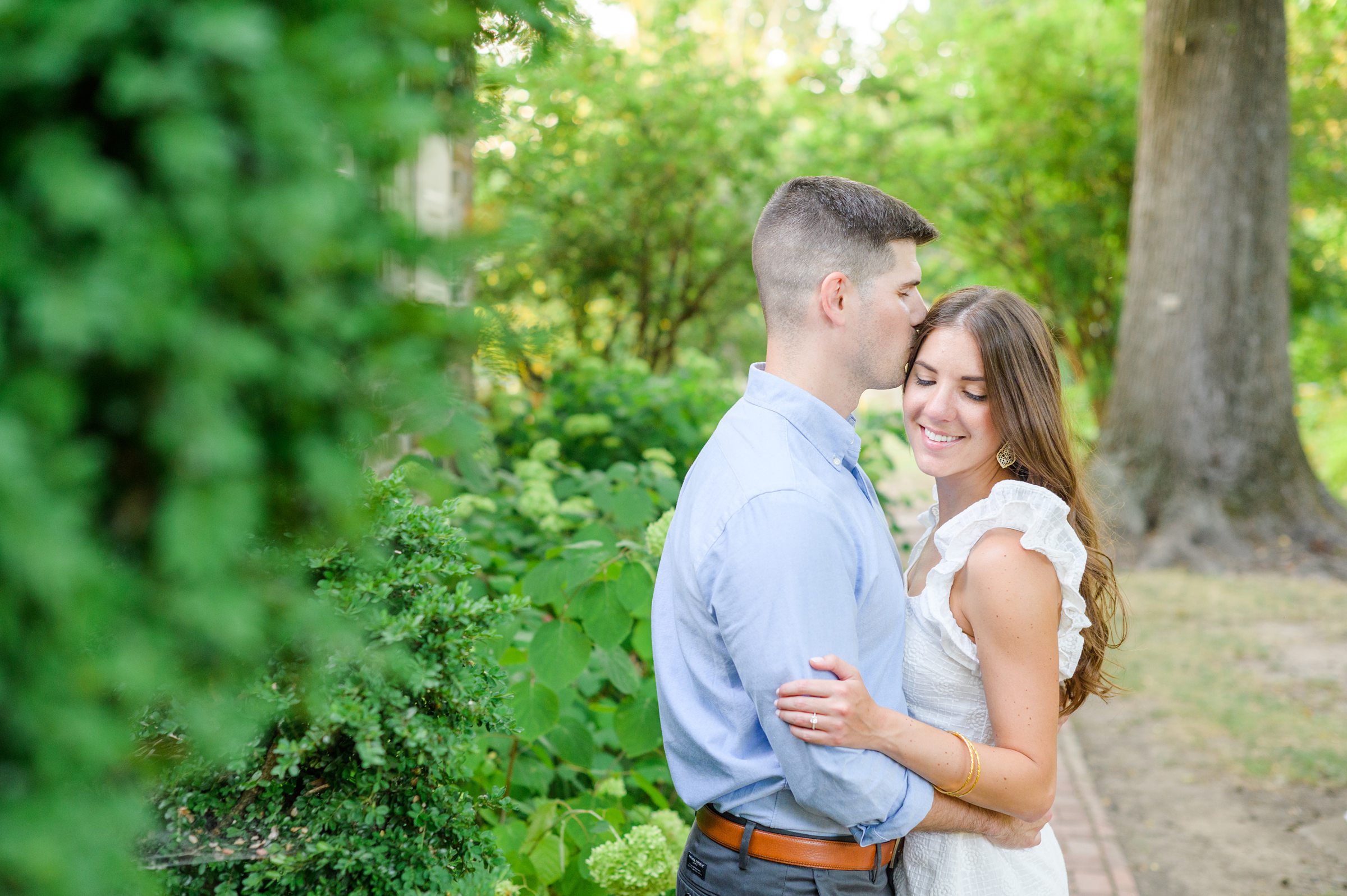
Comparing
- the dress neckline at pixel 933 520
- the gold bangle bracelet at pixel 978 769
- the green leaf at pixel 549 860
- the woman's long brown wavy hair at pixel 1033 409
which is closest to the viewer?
the gold bangle bracelet at pixel 978 769

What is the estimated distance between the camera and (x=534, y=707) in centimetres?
259

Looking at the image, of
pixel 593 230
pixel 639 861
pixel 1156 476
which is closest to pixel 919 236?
pixel 639 861

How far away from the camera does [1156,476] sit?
1024cm

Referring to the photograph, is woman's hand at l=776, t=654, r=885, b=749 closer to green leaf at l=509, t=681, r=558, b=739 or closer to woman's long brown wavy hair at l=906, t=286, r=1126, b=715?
woman's long brown wavy hair at l=906, t=286, r=1126, b=715

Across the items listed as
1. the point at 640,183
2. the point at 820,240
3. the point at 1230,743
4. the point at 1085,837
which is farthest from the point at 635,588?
the point at 640,183

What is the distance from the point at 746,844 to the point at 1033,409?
3.96 feet

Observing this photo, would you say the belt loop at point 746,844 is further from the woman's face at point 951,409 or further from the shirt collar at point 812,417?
the woman's face at point 951,409

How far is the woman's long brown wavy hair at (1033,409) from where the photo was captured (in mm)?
2367

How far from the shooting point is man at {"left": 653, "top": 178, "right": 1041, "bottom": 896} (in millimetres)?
1778

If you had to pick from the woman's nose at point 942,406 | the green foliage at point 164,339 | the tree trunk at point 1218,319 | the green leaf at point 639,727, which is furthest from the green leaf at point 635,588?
the tree trunk at point 1218,319

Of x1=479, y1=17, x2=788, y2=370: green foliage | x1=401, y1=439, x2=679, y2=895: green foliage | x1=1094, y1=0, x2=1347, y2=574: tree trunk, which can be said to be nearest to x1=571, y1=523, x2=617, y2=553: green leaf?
x1=401, y1=439, x2=679, y2=895: green foliage

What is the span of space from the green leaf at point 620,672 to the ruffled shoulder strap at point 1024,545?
0.90 m

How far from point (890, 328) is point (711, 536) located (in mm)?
→ 709

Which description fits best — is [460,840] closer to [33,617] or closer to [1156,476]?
[33,617]
